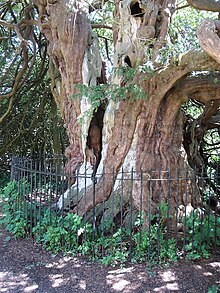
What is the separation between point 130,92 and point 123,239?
7.00 ft

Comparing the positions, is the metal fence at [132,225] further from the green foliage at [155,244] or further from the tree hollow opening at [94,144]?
the tree hollow opening at [94,144]

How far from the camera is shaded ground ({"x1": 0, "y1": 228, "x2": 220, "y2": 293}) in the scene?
343 cm

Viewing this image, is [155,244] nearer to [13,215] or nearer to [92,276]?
[92,276]

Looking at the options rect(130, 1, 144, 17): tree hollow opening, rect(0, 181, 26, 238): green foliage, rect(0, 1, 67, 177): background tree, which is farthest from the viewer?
rect(0, 1, 67, 177): background tree

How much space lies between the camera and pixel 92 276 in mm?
3682

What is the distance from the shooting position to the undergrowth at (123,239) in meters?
4.11

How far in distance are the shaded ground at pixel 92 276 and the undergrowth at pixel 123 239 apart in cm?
16

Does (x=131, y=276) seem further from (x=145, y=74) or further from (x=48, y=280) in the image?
(x=145, y=74)

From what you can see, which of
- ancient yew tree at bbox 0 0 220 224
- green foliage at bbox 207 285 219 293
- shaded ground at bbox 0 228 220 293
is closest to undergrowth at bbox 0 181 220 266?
shaded ground at bbox 0 228 220 293

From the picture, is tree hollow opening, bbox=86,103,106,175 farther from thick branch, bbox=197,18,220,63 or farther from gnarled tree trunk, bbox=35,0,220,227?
thick branch, bbox=197,18,220,63

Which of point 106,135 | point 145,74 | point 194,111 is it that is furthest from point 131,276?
point 194,111

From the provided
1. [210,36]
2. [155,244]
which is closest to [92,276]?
[155,244]

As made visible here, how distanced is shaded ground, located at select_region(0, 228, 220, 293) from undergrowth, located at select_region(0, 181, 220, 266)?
0.16m

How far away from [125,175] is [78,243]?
1.27 m
